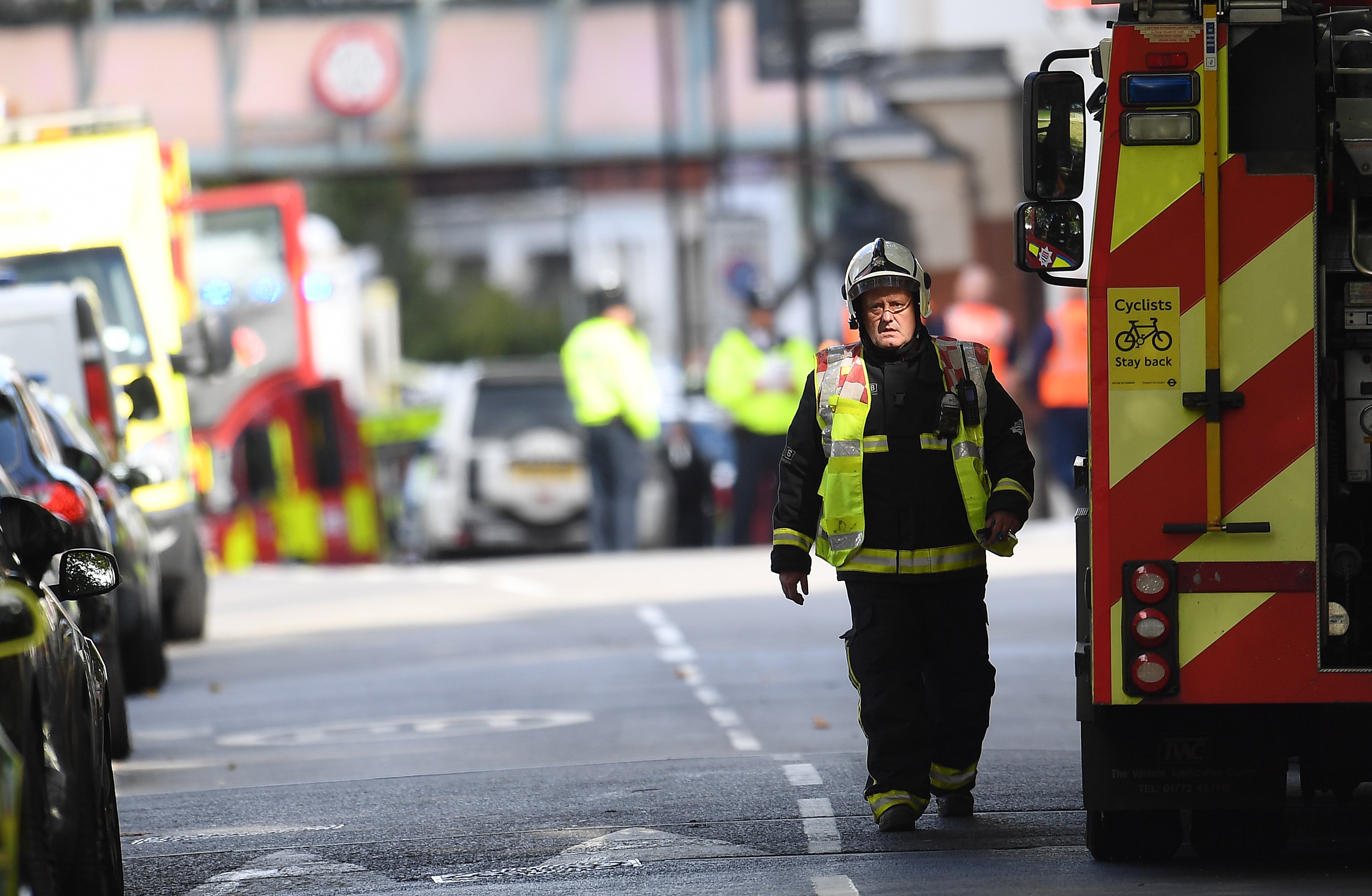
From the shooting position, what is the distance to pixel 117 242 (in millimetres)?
19359

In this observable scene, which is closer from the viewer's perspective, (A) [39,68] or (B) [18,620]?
(B) [18,620]

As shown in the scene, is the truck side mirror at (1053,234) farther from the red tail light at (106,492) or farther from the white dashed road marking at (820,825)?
the red tail light at (106,492)

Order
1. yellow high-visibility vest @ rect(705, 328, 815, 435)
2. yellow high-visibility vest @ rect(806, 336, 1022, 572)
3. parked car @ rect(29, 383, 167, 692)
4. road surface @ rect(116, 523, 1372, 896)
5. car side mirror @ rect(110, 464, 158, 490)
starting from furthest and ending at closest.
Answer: yellow high-visibility vest @ rect(705, 328, 815, 435) < car side mirror @ rect(110, 464, 158, 490) < parked car @ rect(29, 383, 167, 692) < yellow high-visibility vest @ rect(806, 336, 1022, 572) < road surface @ rect(116, 523, 1372, 896)

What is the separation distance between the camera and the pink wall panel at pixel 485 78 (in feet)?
109

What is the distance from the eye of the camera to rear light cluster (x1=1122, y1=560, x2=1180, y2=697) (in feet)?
22.7

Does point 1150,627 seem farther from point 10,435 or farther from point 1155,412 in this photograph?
point 10,435

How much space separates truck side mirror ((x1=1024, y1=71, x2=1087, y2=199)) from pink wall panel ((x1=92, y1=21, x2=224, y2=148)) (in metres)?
26.7

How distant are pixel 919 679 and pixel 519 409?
19.2 m

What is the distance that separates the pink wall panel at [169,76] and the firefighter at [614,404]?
10564 mm

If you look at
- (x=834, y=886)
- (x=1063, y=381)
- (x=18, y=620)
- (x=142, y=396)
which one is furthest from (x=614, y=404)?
(x=18, y=620)

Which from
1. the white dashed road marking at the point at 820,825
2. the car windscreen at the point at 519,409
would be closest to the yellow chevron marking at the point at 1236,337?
the white dashed road marking at the point at 820,825

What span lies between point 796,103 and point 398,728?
2189 centimetres

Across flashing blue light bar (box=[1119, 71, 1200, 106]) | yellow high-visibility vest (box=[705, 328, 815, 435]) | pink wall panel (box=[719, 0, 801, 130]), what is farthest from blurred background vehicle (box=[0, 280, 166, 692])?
pink wall panel (box=[719, 0, 801, 130])

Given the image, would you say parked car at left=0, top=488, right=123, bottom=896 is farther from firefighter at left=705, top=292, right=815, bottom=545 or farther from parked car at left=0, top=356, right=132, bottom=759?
firefighter at left=705, top=292, right=815, bottom=545
